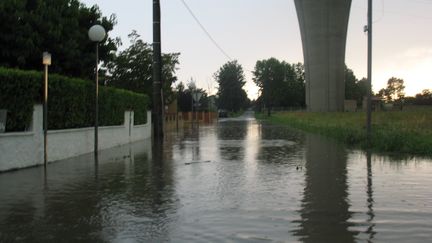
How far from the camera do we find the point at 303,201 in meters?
8.98

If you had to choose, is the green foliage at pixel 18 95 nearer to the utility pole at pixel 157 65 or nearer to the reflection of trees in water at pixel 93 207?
the reflection of trees in water at pixel 93 207

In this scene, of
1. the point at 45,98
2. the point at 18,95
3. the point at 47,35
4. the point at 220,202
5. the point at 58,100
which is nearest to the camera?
the point at 220,202

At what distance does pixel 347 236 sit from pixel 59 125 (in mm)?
11658

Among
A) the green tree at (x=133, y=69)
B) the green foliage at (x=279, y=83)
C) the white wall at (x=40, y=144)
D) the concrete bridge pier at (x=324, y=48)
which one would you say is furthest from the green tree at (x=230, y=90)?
the white wall at (x=40, y=144)

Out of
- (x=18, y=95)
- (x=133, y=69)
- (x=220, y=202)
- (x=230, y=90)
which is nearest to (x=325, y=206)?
(x=220, y=202)

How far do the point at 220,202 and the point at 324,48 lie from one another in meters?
55.8

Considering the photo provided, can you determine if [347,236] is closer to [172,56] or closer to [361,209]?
[361,209]

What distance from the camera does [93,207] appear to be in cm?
855

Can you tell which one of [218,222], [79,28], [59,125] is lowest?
[218,222]

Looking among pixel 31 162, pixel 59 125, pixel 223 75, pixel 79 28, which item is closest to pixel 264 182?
pixel 31 162

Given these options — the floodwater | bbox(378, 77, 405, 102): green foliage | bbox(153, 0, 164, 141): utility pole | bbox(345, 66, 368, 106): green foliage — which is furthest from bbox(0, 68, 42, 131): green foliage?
bbox(378, 77, 405, 102): green foliage

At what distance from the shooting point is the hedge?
44.4ft

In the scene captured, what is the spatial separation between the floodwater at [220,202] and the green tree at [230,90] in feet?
448

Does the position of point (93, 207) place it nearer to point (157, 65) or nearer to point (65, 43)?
point (65, 43)
